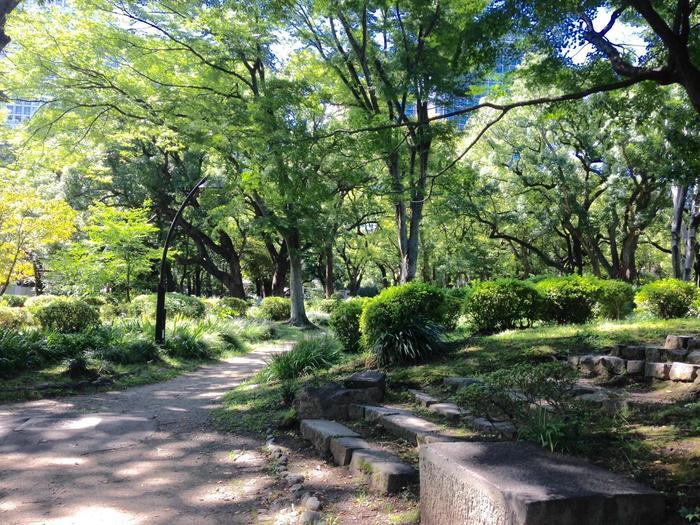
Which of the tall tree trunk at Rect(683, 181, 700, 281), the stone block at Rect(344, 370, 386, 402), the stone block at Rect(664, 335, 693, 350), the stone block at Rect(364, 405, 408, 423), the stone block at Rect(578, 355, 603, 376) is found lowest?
the stone block at Rect(364, 405, 408, 423)

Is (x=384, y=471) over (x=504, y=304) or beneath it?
beneath

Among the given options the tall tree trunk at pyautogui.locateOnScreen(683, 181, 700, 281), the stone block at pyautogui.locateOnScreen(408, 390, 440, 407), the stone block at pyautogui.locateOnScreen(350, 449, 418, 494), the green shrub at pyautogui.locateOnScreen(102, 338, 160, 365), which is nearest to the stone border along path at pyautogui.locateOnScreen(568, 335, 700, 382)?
the stone block at pyautogui.locateOnScreen(408, 390, 440, 407)

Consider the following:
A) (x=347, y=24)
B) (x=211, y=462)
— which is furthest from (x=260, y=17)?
(x=211, y=462)

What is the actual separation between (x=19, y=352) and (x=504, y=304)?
29.5ft

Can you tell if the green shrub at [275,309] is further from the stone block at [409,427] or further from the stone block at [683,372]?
the stone block at [683,372]

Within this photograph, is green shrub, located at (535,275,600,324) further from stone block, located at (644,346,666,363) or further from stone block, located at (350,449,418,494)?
stone block, located at (350,449,418,494)

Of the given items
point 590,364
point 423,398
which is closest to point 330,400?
point 423,398

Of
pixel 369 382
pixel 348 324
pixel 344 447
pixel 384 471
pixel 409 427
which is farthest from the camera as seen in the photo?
pixel 348 324

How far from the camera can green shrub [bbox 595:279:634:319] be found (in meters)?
9.61

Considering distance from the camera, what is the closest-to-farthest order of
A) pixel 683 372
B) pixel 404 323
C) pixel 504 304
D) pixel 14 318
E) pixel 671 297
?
pixel 683 372 < pixel 404 323 < pixel 671 297 < pixel 504 304 < pixel 14 318

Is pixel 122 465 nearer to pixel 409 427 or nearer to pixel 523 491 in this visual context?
pixel 409 427

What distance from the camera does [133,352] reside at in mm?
10852

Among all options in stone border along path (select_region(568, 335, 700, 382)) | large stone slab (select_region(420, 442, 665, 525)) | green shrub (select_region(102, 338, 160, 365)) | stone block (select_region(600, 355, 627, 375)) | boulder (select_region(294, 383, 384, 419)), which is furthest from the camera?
green shrub (select_region(102, 338, 160, 365))

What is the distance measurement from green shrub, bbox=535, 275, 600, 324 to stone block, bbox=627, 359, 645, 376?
12.2ft
